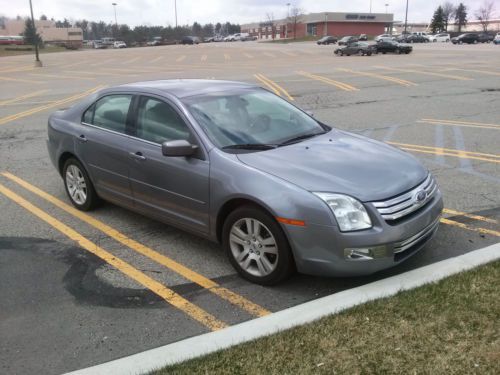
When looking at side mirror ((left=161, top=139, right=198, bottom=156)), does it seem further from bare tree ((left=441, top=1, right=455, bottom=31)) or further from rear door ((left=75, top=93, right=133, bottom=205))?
bare tree ((left=441, top=1, right=455, bottom=31))

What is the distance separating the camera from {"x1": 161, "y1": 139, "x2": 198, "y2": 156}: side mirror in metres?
4.24

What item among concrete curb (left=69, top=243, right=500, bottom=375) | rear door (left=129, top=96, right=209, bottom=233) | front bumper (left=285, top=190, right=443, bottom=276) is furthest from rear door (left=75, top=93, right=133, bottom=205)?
concrete curb (left=69, top=243, right=500, bottom=375)

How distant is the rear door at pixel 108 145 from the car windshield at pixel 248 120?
0.88m

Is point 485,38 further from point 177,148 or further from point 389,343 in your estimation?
point 389,343

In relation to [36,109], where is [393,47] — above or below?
above

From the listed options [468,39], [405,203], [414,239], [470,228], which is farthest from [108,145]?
[468,39]

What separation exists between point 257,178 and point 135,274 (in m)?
1.36

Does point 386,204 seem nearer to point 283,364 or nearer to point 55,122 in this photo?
point 283,364

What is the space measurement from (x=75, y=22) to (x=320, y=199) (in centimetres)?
17849

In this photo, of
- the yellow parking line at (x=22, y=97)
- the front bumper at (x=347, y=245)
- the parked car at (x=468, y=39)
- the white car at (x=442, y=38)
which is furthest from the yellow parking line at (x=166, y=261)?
the white car at (x=442, y=38)

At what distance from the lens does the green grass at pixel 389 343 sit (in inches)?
111

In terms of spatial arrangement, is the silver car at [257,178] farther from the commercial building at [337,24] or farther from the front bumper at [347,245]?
the commercial building at [337,24]

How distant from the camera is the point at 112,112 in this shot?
5445 mm

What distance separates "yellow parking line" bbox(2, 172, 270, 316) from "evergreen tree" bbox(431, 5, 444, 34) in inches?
4850
